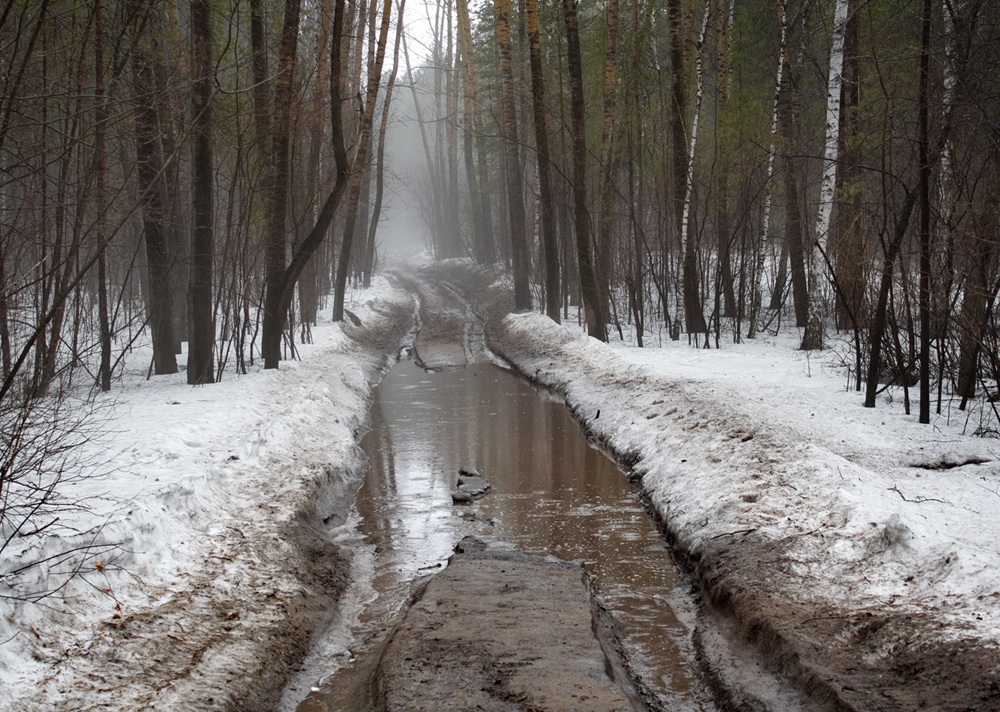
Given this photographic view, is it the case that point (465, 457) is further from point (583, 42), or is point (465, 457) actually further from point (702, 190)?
point (583, 42)

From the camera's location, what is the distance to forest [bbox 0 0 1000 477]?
7824 millimetres

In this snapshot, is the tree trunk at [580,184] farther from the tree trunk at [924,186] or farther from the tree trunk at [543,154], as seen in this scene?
the tree trunk at [924,186]

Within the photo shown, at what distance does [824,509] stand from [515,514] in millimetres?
3087

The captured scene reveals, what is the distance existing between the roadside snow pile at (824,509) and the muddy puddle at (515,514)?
40cm

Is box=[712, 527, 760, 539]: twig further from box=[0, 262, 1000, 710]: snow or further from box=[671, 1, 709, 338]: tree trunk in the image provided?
box=[671, 1, 709, 338]: tree trunk

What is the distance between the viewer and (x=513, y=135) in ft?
70.0

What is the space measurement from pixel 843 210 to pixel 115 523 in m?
11.3

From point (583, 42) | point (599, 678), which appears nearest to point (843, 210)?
point (599, 678)

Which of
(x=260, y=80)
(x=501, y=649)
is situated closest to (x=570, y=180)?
(x=260, y=80)

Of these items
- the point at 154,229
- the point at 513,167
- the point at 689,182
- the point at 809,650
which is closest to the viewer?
the point at 809,650

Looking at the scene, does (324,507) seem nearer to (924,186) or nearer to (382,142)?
(924,186)

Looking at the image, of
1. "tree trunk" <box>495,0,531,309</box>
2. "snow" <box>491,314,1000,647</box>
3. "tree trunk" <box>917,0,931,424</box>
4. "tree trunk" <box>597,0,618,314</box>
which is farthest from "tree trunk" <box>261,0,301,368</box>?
"tree trunk" <box>917,0,931,424</box>

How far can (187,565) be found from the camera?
5.56 metres

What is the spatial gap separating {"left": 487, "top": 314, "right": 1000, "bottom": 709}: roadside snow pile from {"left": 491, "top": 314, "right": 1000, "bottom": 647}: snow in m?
0.01
